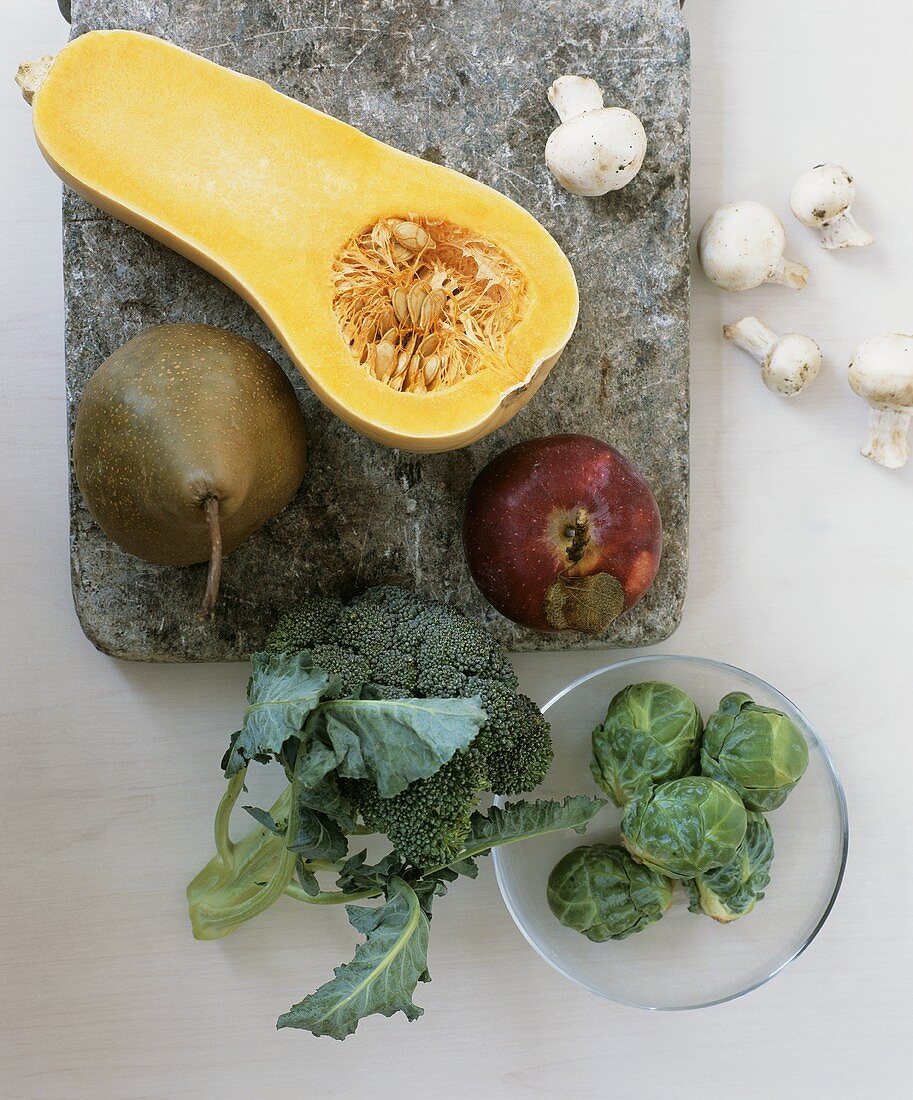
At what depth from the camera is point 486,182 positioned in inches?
34.7

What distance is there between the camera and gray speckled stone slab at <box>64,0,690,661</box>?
2.84 feet

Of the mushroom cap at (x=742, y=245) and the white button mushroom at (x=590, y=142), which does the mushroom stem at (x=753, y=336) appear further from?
the white button mushroom at (x=590, y=142)

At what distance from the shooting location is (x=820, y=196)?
92 cm

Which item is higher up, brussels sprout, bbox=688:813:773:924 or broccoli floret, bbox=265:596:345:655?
broccoli floret, bbox=265:596:345:655

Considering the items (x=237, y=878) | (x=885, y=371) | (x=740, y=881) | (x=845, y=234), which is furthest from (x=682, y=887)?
(x=845, y=234)

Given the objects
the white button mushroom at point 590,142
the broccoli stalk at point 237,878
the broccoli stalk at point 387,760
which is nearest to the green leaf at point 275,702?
the broccoli stalk at point 387,760

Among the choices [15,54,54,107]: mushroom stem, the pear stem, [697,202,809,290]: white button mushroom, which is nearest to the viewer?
the pear stem

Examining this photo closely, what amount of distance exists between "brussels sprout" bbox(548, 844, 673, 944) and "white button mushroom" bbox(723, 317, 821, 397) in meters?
0.47

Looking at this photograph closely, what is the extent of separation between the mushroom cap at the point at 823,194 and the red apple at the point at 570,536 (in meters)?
0.32

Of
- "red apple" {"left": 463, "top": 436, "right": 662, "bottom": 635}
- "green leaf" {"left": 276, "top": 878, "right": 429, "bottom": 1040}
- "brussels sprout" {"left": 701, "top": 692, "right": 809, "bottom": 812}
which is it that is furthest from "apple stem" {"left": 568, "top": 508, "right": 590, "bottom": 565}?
"green leaf" {"left": 276, "top": 878, "right": 429, "bottom": 1040}

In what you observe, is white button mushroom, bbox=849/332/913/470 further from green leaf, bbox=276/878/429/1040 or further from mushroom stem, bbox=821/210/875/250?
green leaf, bbox=276/878/429/1040

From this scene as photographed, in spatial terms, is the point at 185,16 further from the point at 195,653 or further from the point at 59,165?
the point at 195,653

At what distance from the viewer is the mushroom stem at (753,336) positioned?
0.93m

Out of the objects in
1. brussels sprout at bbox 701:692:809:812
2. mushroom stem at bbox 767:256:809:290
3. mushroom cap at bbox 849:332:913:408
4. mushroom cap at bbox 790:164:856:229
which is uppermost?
mushroom cap at bbox 790:164:856:229
